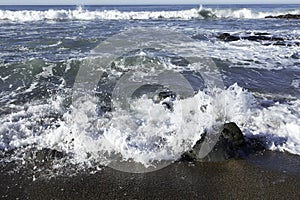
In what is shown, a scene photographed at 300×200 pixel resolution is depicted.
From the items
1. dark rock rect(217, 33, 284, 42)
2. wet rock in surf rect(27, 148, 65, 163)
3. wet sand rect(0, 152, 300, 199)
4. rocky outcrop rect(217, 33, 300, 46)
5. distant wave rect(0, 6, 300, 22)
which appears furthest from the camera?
distant wave rect(0, 6, 300, 22)

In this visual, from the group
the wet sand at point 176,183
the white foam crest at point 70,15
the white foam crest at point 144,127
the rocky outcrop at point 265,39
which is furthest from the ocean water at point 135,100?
the white foam crest at point 70,15

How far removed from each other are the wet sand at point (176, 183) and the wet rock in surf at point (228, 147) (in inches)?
4.3

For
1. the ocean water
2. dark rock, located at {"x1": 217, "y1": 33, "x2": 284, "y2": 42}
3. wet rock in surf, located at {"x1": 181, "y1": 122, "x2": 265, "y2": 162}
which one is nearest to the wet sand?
wet rock in surf, located at {"x1": 181, "y1": 122, "x2": 265, "y2": 162}

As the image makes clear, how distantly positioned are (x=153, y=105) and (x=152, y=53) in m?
5.48

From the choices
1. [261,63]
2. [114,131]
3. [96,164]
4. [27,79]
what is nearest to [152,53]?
[261,63]

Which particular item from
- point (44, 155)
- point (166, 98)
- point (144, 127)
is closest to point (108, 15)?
point (166, 98)

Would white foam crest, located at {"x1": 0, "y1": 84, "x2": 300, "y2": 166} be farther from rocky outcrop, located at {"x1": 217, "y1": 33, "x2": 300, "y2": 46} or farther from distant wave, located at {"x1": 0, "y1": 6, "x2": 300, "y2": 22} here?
distant wave, located at {"x1": 0, "y1": 6, "x2": 300, "y2": 22}

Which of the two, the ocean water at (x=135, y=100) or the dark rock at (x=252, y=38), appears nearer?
the ocean water at (x=135, y=100)

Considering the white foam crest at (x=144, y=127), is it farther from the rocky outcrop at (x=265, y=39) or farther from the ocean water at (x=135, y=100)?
the rocky outcrop at (x=265, y=39)

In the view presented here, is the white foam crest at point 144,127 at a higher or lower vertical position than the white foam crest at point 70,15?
lower

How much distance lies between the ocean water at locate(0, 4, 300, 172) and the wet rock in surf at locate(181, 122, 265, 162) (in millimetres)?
150

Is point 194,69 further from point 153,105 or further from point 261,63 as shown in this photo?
point 153,105

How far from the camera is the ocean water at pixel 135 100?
13.8 feet

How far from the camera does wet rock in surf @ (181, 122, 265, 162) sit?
3.93m
